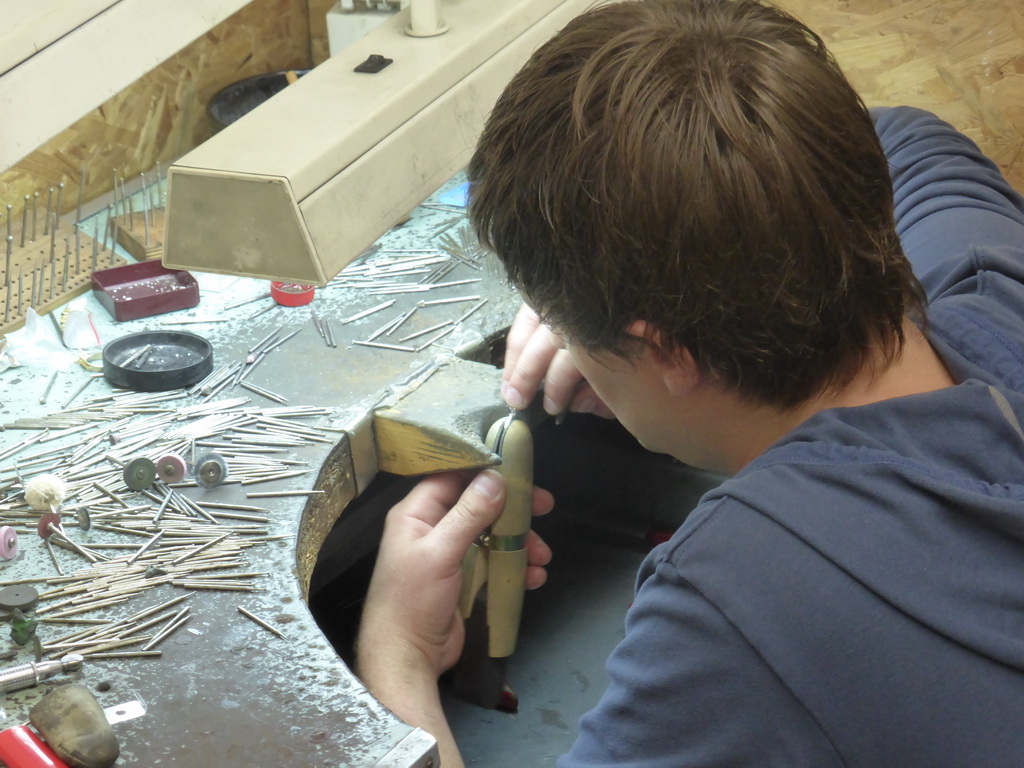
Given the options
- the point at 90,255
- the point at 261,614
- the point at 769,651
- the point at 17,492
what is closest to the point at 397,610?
the point at 261,614

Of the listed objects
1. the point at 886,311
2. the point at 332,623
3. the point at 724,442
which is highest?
the point at 886,311

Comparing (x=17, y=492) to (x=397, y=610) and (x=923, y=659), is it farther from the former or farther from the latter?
(x=923, y=659)

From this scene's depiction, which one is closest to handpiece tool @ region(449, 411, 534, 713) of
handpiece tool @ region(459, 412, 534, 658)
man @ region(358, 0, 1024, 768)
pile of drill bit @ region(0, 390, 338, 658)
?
handpiece tool @ region(459, 412, 534, 658)

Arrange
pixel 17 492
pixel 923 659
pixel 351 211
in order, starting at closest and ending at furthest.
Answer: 1. pixel 923 659
2. pixel 351 211
3. pixel 17 492

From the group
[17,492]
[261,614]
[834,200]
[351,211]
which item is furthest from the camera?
[17,492]

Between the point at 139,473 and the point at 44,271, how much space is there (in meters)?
0.69

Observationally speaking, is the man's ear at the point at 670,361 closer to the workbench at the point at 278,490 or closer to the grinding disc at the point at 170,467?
the workbench at the point at 278,490

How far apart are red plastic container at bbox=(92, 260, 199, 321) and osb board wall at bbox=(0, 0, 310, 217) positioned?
12.2 inches

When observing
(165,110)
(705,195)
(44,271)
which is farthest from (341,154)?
(165,110)

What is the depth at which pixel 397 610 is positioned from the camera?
1482 mm

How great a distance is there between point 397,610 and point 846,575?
32.1 inches

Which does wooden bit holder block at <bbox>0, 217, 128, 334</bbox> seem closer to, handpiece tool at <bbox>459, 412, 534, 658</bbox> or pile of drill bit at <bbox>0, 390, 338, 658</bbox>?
pile of drill bit at <bbox>0, 390, 338, 658</bbox>

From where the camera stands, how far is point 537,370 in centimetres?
155

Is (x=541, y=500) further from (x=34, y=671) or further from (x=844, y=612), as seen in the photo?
(x=844, y=612)
